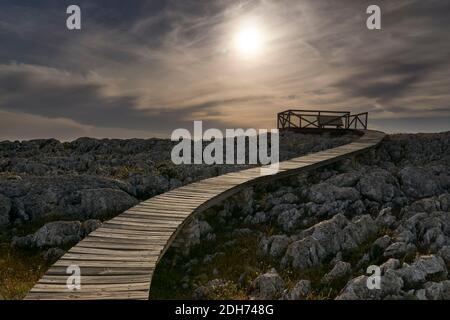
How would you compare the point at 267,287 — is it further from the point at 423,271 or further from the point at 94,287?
the point at 94,287

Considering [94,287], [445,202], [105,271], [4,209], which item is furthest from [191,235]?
[445,202]

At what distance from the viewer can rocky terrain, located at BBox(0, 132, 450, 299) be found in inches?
422

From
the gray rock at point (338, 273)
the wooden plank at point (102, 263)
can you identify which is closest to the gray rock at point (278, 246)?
the gray rock at point (338, 273)

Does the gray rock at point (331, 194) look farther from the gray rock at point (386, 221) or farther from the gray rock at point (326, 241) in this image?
the gray rock at point (326, 241)

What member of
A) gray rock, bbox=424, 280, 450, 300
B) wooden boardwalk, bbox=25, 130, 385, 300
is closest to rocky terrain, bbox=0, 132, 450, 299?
gray rock, bbox=424, 280, 450, 300

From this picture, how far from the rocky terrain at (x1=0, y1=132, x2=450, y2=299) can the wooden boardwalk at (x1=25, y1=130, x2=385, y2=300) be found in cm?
140

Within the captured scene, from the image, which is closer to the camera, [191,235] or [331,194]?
[191,235]

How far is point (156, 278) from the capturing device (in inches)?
472

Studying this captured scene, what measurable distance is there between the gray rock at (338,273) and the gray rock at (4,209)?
12.3m

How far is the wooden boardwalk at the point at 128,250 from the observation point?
7750mm

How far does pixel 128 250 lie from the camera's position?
392 inches

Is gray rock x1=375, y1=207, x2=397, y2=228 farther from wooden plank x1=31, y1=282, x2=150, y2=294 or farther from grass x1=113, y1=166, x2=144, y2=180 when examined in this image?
grass x1=113, y1=166, x2=144, y2=180

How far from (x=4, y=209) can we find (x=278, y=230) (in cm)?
1131

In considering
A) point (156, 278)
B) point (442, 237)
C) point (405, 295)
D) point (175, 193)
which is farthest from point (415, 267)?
point (175, 193)
